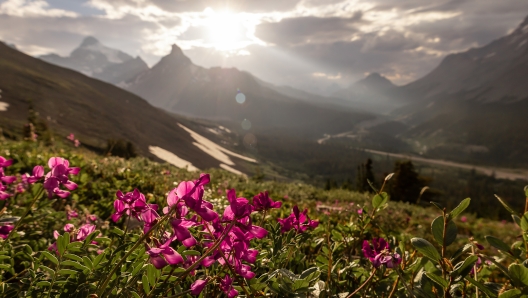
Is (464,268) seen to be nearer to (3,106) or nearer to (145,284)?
(145,284)

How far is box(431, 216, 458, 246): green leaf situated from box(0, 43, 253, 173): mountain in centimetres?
7536

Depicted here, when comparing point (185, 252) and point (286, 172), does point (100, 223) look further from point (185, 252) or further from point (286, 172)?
point (286, 172)

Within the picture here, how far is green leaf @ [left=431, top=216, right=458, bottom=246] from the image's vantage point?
1.04m

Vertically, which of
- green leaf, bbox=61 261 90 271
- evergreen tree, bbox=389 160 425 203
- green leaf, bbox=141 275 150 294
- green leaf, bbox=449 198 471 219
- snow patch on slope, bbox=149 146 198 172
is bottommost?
snow patch on slope, bbox=149 146 198 172

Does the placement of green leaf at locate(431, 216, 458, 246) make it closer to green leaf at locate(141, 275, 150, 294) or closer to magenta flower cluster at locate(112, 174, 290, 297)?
magenta flower cluster at locate(112, 174, 290, 297)

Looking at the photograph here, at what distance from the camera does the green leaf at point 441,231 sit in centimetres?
104

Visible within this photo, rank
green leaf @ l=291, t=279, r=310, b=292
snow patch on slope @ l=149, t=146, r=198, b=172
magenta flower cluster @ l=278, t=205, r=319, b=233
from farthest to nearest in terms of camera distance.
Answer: snow patch on slope @ l=149, t=146, r=198, b=172
magenta flower cluster @ l=278, t=205, r=319, b=233
green leaf @ l=291, t=279, r=310, b=292

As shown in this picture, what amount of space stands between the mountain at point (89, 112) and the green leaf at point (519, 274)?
7557 centimetres

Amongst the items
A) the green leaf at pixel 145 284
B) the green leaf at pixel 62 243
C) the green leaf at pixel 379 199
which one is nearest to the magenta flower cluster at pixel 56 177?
the green leaf at pixel 62 243

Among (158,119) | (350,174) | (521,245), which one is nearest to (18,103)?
(158,119)

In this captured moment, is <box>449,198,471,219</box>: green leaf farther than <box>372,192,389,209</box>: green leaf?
No

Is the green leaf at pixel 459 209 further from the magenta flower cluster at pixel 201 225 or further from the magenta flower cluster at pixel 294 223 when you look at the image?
the magenta flower cluster at pixel 294 223

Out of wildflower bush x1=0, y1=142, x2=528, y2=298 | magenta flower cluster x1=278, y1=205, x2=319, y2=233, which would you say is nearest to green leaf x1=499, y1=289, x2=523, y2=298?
wildflower bush x1=0, y1=142, x2=528, y2=298

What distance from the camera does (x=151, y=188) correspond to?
5.41 m
